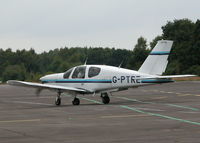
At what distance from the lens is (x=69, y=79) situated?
26.7 metres

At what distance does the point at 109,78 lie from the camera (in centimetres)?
2528

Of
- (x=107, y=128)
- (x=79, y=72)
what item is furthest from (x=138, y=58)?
(x=107, y=128)

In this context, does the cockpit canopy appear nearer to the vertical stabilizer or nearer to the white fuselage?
the white fuselage

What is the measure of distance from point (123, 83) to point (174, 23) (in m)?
93.2

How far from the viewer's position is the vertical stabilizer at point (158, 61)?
84.2 feet

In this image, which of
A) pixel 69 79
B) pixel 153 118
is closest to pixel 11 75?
pixel 69 79

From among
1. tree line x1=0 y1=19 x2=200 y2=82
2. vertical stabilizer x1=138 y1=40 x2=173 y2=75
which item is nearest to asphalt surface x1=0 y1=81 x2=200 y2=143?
vertical stabilizer x1=138 y1=40 x2=173 y2=75

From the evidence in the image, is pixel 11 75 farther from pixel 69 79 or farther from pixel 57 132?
pixel 57 132

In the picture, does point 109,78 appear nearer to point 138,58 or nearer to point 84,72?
point 84,72

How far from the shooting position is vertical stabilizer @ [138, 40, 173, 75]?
2566 centimetres

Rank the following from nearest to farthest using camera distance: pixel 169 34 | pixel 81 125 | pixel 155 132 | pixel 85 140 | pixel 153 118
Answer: pixel 85 140 → pixel 155 132 → pixel 81 125 → pixel 153 118 → pixel 169 34

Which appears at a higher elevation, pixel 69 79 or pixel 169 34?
pixel 169 34

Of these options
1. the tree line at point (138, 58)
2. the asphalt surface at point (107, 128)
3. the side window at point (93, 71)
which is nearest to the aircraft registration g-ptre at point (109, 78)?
the side window at point (93, 71)

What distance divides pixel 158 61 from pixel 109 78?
8.70ft
